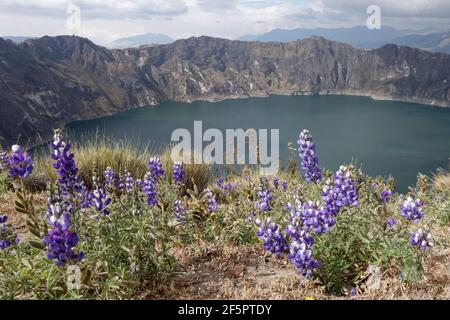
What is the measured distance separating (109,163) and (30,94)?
156911mm

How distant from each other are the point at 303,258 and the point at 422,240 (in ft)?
3.26

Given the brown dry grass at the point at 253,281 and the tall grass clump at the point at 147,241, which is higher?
the tall grass clump at the point at 147,241

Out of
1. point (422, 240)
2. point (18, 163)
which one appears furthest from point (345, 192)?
point (18, 163)

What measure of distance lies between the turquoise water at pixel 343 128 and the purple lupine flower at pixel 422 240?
55.8 meters

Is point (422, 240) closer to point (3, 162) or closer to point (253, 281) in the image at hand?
point (253, 281)

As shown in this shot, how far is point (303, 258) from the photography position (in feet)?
10.7

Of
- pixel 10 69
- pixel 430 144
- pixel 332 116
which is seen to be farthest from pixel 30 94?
pixel 430 144

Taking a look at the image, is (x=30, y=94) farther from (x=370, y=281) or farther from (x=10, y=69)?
(x=370, y=281)

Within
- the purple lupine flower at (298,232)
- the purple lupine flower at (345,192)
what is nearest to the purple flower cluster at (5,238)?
the purple lupine flower at (298,232)

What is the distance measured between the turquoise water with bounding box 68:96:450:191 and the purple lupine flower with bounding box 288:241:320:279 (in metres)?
55.9

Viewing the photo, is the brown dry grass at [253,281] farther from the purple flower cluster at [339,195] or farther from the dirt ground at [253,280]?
the purple flower cluster at [339,195]

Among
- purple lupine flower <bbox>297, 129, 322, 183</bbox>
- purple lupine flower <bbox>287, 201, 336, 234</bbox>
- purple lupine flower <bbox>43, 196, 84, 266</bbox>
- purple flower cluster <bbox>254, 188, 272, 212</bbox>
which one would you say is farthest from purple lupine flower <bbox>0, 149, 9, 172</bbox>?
purple lupine flower <bbox>287, 201, 336, 234</bbox>

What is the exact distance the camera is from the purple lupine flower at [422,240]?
10.9 feet

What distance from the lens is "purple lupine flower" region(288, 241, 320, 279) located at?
327 cm
